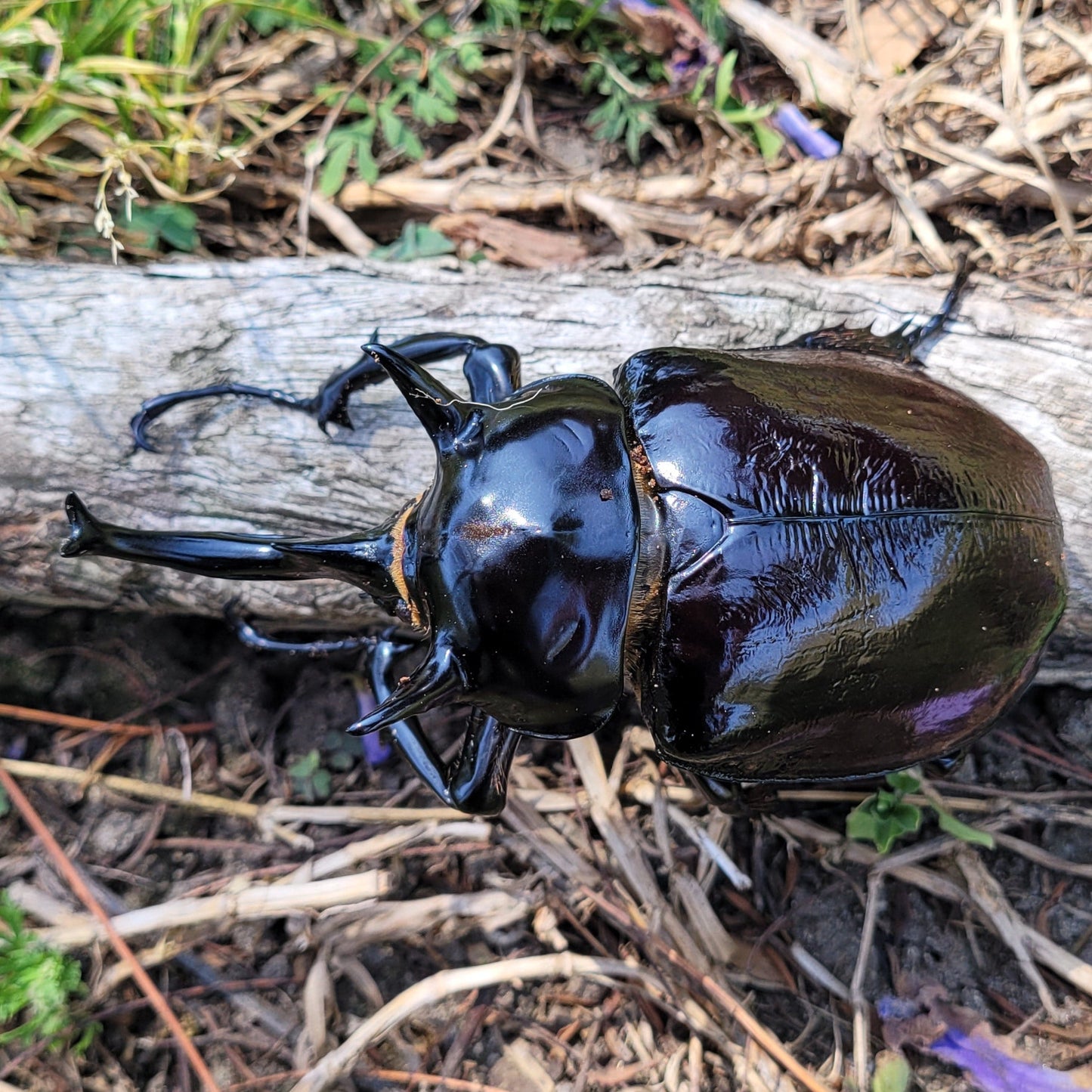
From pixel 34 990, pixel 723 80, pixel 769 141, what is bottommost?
pixel 34 990

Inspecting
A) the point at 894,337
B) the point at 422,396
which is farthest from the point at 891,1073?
the point at 422,396

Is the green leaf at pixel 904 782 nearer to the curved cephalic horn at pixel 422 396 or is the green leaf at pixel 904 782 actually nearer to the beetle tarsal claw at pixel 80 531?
the curved cephalic horn at pixel 422 396

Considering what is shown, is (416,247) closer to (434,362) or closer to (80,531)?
(434,362)

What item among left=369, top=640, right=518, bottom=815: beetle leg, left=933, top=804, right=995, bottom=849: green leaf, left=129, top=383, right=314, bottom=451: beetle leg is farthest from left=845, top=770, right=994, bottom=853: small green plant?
left=129, top=383, right=314, bottom=451: beetle leg

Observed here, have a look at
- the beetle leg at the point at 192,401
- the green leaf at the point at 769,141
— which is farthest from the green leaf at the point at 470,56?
the beetle leg at the point at 192,401

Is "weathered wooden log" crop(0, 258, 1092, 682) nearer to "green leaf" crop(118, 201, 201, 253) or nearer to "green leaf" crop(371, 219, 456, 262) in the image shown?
"green leaf" crop(118, 201, 201, 253)

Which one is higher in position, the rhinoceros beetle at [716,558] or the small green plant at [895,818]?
the rhinoceros beetle at [716,558]
